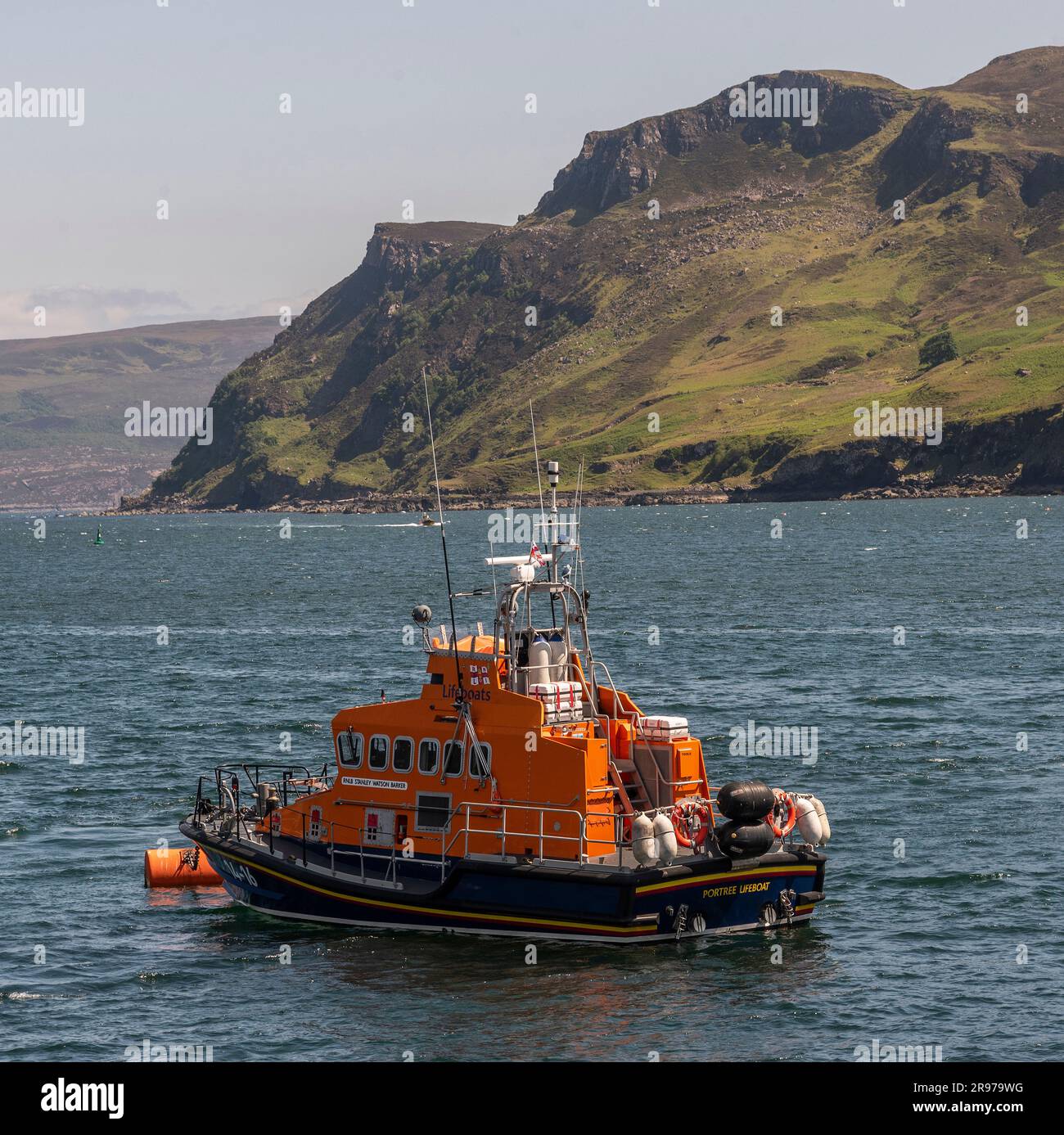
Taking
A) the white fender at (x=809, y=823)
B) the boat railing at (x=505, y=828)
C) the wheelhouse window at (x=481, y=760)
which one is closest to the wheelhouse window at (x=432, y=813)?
the boat railing at (x=505, y=828)

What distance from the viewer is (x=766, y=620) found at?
245 feet

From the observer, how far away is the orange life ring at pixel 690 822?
25031 mm

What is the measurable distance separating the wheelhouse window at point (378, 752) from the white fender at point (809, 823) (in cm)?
714

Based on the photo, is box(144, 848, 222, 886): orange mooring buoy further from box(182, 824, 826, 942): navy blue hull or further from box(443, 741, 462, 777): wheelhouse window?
box(443, 741, 462, 777): wheelhouse window

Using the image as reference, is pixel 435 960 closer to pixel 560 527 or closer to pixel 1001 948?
pixel 560 527

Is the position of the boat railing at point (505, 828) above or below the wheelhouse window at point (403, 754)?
below

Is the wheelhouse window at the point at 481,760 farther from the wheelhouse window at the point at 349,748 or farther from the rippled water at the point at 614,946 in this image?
the rippled water at the point at 614,946

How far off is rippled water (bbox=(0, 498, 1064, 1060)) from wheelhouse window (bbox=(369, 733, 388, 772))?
294 centimetres

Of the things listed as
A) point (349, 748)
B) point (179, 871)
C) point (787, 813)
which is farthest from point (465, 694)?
point (179, 871)

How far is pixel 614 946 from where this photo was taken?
24469mm

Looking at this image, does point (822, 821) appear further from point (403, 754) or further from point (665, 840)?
point (403, 754)

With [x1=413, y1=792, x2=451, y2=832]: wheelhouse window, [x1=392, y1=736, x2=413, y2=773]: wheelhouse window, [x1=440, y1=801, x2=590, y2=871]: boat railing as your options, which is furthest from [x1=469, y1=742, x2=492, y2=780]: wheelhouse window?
[x1=392, y1=736, x2=413, y2=773]: wheelhouse window
